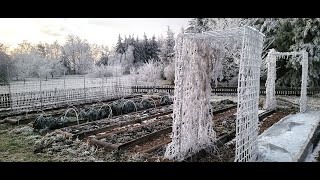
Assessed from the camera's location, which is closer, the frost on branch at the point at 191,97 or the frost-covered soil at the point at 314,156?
the frost on branch at the point at 191,97

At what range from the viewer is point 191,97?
4980 mm

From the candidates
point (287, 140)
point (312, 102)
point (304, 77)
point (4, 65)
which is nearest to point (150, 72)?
point (4, 65)

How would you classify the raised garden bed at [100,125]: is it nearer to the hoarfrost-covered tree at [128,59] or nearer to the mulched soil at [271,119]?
the mulched soil at [271,119]

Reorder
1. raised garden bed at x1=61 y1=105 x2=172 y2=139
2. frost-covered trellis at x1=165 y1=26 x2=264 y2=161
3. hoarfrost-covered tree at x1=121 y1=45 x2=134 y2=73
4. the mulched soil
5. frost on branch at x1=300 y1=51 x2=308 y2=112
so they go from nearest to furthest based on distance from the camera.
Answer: frost-covered trellis at x1=165 y1=26 x2=264 y2=161
raised garden bed at x1=61 y1=105 x2=172 y2=139
the mulched soil
frost on branch at x1=300 y1=51 x2=308 y2=112
hoarfrost-covered tree at x1=121 y1=45 x2=134 y2=73

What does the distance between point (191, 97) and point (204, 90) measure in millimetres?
403

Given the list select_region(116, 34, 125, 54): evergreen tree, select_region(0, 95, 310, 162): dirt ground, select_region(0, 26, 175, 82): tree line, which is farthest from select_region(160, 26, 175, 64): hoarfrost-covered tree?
select_region(0, 95, 310, 162): dirt ground

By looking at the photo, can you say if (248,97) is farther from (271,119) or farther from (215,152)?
(271,119)

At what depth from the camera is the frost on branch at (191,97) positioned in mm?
4766

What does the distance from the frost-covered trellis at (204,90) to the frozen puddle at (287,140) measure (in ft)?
1.71

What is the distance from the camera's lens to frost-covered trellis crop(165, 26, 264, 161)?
4.18 metres

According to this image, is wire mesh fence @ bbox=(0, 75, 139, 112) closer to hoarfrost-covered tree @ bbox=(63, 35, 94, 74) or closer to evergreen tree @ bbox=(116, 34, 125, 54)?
hoarfrost-covered tree @ bbox=(63, 35, 94, 74)

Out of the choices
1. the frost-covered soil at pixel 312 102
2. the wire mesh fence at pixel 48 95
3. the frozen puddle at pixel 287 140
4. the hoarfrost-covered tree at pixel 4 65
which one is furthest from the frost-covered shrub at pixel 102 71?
the frozen puddle at pixel 287 140

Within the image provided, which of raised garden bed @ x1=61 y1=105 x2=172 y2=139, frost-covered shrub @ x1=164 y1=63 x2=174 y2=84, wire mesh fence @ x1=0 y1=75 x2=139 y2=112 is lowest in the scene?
raised garden bed @ x1=61 y1=105 x2=172 y2=139

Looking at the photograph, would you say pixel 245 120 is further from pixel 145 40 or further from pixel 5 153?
pixel 145 40
